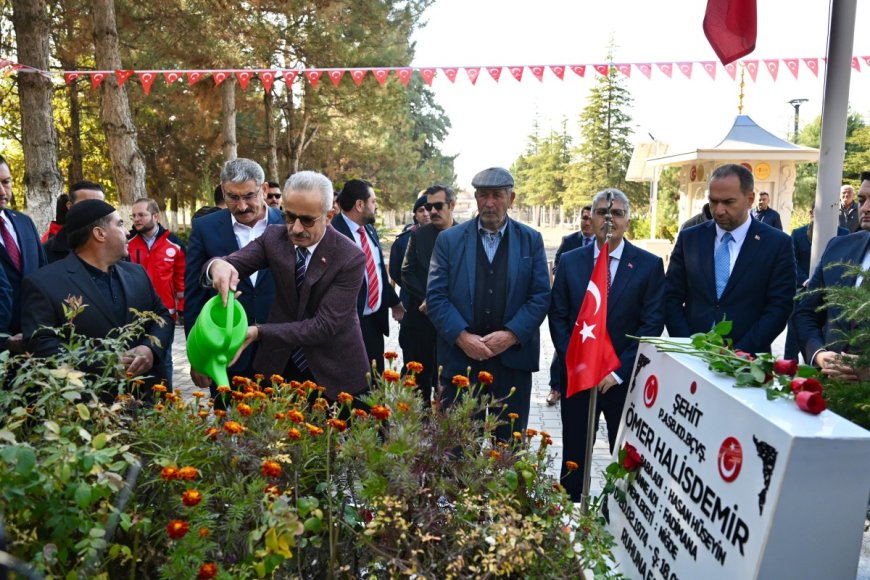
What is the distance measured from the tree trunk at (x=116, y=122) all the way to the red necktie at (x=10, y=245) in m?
7.59

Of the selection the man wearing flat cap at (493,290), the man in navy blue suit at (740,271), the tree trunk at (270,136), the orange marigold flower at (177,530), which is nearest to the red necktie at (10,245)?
the man wearing flat cap at (493,290)

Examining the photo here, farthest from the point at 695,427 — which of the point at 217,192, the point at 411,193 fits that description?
the point at 411,193

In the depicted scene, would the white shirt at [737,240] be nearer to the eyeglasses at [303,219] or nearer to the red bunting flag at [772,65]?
the eyeglasses at [303,219]

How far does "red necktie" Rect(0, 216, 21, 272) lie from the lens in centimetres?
397

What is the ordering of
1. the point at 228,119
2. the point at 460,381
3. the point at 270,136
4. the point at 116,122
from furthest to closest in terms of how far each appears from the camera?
1. the point at 270,136
2. the point at 228,119
3. the point at 116,122
4. the point at 460,381

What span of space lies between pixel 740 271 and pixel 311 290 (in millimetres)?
2322

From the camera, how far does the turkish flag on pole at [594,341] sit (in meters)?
3.24

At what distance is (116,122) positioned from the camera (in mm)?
11258

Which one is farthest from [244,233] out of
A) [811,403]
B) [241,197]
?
[811,403]

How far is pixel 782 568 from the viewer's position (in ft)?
4.94

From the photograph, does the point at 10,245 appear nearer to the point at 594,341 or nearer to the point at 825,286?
the point at 594,341

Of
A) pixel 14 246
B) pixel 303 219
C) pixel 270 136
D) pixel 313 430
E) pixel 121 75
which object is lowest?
pixel 313 430

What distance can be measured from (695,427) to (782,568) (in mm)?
533

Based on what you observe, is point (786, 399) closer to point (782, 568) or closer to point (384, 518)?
point (782, 568)
